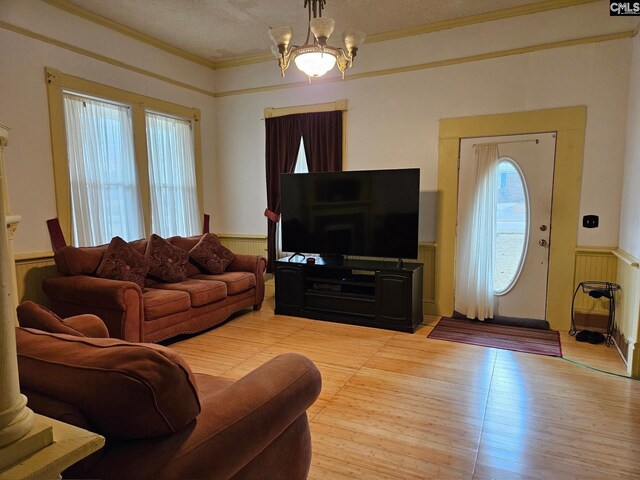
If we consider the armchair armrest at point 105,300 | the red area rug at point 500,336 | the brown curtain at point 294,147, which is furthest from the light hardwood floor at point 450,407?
the brown curtain at point 294,147

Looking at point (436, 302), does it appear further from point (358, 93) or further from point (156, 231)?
point (156, 231)

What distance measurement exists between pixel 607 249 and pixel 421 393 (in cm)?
258

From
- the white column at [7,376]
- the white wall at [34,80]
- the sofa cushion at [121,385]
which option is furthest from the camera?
the white wall at [34,80]

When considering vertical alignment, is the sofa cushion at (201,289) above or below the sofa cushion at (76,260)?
below

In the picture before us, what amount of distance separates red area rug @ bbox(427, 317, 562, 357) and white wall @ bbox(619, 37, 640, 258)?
1.06 meters

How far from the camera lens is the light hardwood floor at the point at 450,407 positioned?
2107 mm

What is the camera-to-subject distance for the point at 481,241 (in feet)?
14.4

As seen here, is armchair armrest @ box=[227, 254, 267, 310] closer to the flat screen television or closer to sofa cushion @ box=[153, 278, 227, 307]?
the flat screen television

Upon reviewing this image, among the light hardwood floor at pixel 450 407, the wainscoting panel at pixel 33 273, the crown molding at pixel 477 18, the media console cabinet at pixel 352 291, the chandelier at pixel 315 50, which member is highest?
the crown molding at pixel 477 18

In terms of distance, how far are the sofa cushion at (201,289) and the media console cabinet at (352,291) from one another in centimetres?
80

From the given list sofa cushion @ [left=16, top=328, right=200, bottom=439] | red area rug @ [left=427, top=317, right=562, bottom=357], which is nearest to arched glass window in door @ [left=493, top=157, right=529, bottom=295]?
red area rug @ [left=427, top=317, right=562, bottom=357]

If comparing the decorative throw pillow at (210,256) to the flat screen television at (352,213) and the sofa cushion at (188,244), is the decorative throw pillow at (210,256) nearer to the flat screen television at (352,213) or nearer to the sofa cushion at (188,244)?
the sofa cushion at (188,244)

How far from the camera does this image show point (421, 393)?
9.39ft

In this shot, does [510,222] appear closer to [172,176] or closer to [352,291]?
[352,291]
